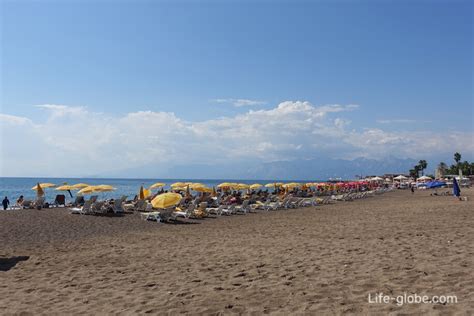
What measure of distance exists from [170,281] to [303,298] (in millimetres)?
2223

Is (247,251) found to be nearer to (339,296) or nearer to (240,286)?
(240,286)

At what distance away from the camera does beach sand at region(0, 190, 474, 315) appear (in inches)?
196

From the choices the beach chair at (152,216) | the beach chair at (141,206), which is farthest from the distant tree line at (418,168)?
the beach chair at (152,216)

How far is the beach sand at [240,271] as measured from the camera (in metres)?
4.98

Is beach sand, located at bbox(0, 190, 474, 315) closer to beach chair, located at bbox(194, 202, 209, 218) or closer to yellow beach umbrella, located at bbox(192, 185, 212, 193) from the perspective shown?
beach chair, located at bbox(194, 202, 209, 218)

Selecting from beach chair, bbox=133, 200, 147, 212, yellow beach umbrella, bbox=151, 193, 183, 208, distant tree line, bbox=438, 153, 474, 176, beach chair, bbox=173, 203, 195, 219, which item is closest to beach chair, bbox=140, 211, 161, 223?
yellow beach umbrella, bbox=151, 193, 183, 208

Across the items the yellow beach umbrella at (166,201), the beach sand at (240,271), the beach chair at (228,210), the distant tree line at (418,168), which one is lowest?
the beach chair at (228,210)

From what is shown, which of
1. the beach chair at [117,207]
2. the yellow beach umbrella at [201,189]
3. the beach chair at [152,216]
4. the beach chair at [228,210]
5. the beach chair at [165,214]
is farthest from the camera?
the yellow beach umbrella at [201,189]

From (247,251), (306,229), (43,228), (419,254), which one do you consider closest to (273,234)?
(306,229)

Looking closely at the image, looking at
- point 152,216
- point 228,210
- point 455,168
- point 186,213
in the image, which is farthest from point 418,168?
point 152,216

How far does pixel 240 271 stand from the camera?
6.74 metres

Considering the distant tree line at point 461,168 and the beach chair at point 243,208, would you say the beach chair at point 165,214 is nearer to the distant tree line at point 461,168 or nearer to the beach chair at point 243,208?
the beach chair at point 243,208

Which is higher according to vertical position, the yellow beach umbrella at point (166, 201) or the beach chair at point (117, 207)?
the yellow beach umbrella at point (166, 201)

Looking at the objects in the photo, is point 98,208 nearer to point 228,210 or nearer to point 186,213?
point 186,213
